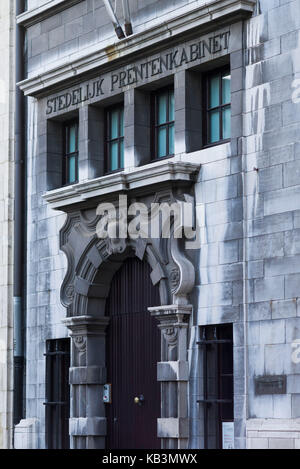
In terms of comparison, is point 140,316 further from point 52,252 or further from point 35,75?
point 35,75

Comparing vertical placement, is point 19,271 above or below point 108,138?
below

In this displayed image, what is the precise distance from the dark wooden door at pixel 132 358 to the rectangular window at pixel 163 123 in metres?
2.27

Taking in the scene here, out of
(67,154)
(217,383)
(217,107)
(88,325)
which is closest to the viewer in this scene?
(217,383)

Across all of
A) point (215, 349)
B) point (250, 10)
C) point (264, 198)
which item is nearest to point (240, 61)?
point (250, 10)

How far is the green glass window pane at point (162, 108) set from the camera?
27.3 meters

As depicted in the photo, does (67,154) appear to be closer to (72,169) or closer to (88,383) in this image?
(72,169)

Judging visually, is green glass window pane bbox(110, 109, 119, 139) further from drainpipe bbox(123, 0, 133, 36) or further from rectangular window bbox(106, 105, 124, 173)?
drainpipe bbox(123, 0, 133, 36)

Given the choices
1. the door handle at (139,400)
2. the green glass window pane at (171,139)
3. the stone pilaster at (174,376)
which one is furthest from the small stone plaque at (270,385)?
the green glass window pane at (171,139)

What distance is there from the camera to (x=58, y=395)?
1161 inches

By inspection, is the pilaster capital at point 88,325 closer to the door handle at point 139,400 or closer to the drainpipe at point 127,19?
the door handle at point 139,400

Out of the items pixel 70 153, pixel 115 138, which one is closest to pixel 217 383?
pixel 115 138

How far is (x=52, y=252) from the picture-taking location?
98.0 ft

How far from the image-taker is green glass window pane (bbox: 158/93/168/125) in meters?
27.3

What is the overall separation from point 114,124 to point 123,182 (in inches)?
94.2
